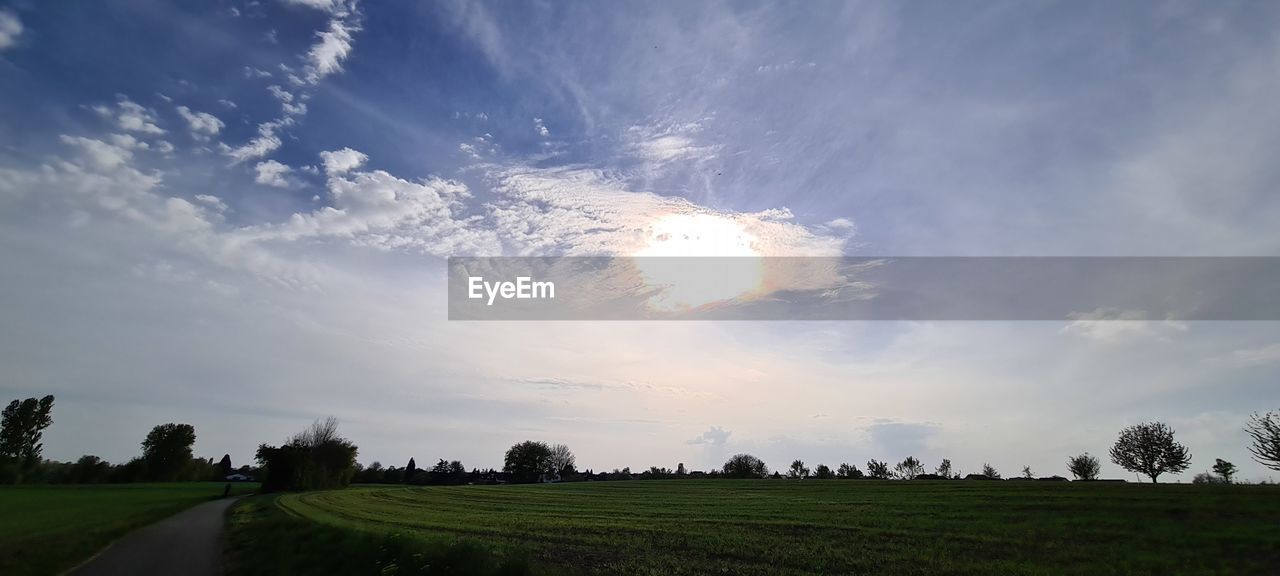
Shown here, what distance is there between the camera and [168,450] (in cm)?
13362

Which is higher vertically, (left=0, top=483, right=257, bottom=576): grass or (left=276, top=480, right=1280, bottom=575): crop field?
(left=276, top=480, right=1280, bottom=575): crop field

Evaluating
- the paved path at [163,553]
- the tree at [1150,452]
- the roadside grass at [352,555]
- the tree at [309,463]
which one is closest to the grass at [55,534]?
the paved path at [163,553]

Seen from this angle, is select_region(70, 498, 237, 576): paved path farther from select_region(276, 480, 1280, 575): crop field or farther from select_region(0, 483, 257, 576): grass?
select_region(276, 480, 1280, 575): crop field

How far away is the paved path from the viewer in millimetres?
20297

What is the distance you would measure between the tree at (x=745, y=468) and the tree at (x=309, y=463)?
293 ft

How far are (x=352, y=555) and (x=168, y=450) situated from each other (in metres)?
150

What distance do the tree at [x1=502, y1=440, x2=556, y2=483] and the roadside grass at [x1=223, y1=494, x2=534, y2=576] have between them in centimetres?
15889

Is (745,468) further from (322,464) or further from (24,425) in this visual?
(24,425)

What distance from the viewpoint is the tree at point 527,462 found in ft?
600

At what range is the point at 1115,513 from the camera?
94.5ft

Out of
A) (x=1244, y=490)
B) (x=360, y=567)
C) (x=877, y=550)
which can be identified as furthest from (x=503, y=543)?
(x=1244, y=490)

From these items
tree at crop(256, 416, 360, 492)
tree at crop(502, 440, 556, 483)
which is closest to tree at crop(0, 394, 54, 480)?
tree at crop(256, 416, 360, 492)

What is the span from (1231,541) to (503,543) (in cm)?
2635

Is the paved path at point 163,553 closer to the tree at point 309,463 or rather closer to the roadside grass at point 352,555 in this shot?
the roadside grass at point 352,555
